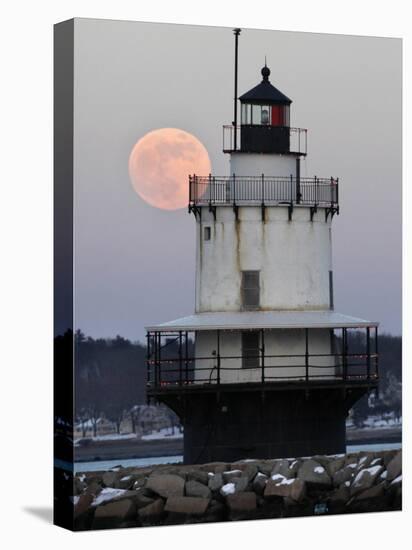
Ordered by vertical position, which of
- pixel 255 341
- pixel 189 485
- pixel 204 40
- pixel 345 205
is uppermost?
pixel 204 40

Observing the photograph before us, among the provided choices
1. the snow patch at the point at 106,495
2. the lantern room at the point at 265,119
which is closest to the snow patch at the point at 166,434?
the snow patch at the point at 106,495

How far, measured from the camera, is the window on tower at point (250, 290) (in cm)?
3322

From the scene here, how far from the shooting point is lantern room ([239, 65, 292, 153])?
32875 millimetres

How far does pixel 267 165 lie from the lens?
33.6 meters

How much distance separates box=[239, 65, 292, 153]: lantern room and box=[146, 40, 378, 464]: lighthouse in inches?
0.6

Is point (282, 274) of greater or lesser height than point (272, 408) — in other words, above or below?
above

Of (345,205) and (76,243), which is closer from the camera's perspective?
(76,243)

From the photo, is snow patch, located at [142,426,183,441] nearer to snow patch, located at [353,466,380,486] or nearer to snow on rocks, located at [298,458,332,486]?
snow on rocks, located at [298,458,332,486]

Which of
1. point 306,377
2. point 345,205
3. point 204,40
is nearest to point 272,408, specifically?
point 306,377

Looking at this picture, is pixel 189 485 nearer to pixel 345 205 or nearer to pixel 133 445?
pixel 133 445

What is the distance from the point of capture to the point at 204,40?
105ft

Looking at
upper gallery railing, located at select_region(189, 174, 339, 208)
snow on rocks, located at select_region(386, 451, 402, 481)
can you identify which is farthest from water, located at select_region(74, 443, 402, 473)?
upper gallery railing, located at select_region(189, 174, 339, 208)

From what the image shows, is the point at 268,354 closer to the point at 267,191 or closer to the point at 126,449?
the point at 267,191

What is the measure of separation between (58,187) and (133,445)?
3951mm
